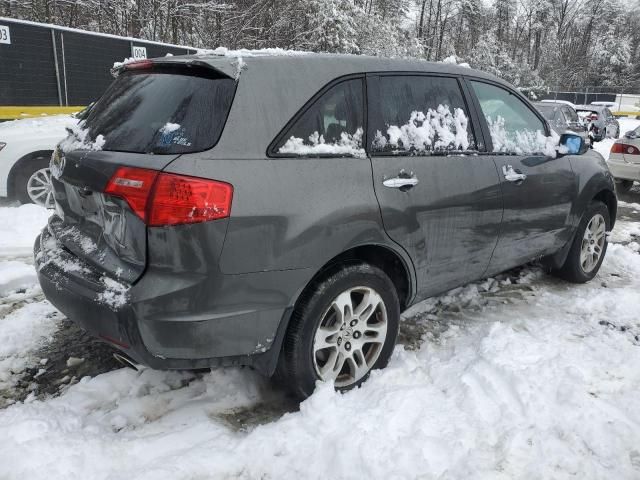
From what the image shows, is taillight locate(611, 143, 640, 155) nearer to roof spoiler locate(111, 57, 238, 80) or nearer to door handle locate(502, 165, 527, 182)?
door handle locate(502, 165, 527, 182)

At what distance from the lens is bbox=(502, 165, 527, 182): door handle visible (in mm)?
3555

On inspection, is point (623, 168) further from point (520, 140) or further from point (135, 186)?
point (135, 186)

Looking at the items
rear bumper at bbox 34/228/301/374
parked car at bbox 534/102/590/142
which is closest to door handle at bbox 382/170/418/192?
rear bumper at bbox 34/228/301/374

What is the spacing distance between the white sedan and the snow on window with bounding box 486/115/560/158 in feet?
15.8

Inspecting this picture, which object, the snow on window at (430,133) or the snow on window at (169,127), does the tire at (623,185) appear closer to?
the snow on window at (430,133)

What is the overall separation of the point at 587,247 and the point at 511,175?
1.63 meters

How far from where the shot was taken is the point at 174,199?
216cm

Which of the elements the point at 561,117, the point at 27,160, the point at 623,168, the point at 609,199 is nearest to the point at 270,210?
the point at 609,199

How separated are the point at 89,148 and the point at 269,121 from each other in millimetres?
905

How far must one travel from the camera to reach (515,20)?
209 ft

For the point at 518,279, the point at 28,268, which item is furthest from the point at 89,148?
the point at 518,279

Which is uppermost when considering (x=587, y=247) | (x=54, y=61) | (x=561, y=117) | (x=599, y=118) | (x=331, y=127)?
(x=54, y=61)

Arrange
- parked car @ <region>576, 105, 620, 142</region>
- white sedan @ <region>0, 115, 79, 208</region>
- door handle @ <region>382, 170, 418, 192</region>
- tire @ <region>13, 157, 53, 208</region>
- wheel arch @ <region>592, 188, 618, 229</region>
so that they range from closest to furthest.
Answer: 1. door handle @ <region>382, 170, 418, 192</region>
2. wheel arch @ <region>592, 188, 618, 229</region>
3. white sedan @ <region>0, 115, 79, 208</region>
4. tire @ <region>13, 157, 53, 208</region>
5. parked car @ <region>576, 105, 620, 142</region>

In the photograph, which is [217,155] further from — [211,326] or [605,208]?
[605,208]
